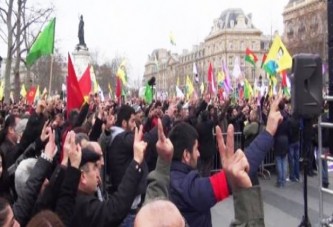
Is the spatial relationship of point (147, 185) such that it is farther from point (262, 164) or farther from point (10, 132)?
point (262, 164)

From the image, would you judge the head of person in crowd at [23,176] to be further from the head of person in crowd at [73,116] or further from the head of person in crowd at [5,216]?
the head of person in crowd at [73,116]

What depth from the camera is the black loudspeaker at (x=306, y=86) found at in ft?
14.7

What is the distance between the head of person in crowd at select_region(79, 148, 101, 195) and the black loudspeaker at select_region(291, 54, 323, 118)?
5.95ft

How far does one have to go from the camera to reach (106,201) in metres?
3.47

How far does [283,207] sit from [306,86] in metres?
5.38

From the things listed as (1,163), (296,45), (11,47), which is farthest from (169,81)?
(1,163)

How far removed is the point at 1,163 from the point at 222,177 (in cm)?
193

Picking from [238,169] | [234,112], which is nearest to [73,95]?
[238,169]

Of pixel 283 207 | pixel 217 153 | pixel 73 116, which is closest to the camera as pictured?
pixel 73 116

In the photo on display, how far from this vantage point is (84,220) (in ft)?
11.0

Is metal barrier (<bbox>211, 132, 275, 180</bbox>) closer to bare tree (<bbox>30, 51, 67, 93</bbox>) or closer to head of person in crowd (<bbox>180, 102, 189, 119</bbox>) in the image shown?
head of person in crowd (<bbox>180, 102, 189, 119</bbox>)

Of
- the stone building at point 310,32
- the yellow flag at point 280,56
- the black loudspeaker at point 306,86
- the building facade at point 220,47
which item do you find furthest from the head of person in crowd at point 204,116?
the building facade at point 220,47

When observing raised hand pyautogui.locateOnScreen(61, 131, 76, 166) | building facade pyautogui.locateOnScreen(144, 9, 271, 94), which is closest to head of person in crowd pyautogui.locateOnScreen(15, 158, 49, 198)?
raised hand pyautogui.locateOnScreen(61, 131, 76, 166)

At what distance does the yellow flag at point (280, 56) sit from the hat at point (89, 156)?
430 inches
